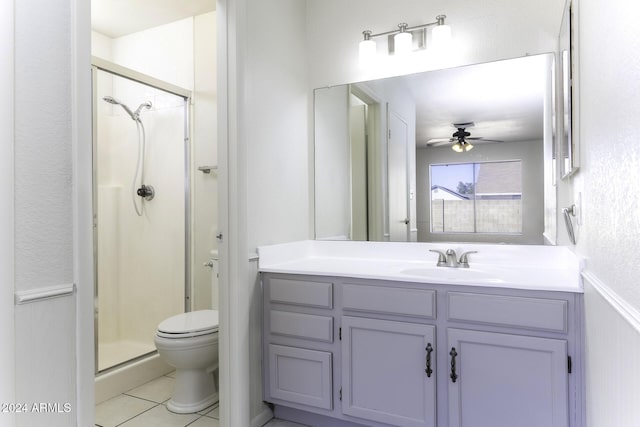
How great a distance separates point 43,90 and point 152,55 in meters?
2.06

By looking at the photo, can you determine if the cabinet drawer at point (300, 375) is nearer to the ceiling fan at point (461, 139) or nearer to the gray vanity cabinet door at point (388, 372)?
the gray vanity cabinet door at point (388, 372)

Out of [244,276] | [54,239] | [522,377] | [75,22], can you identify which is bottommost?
[522,377]

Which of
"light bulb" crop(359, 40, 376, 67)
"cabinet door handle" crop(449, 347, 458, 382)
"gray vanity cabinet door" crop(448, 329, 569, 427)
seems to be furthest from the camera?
"light bulb" crop(359, 40, 376, 67)

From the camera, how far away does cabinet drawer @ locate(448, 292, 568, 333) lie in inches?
58.9

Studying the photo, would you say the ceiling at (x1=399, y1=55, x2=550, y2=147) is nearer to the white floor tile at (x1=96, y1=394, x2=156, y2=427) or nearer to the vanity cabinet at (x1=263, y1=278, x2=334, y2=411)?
the vanity cabinet at (x1=263, y1=278, x2=334, y2=411)

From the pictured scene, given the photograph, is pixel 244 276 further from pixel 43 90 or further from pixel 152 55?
pixel 152 55

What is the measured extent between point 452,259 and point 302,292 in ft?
2.70

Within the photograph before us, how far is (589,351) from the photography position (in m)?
1.35

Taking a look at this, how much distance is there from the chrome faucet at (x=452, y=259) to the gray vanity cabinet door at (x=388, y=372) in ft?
1.62

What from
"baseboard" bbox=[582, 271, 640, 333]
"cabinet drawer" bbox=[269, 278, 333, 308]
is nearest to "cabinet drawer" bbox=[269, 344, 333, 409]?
"cabinet drawer" bbox=[269, 278, 333, 308]

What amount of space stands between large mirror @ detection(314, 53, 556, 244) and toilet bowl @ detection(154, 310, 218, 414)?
0.92 metres

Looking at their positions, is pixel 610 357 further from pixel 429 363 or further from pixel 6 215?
pixel 6 215

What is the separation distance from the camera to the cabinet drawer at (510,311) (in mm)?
1497

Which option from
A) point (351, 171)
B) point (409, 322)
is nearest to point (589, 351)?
point (409, 322)
